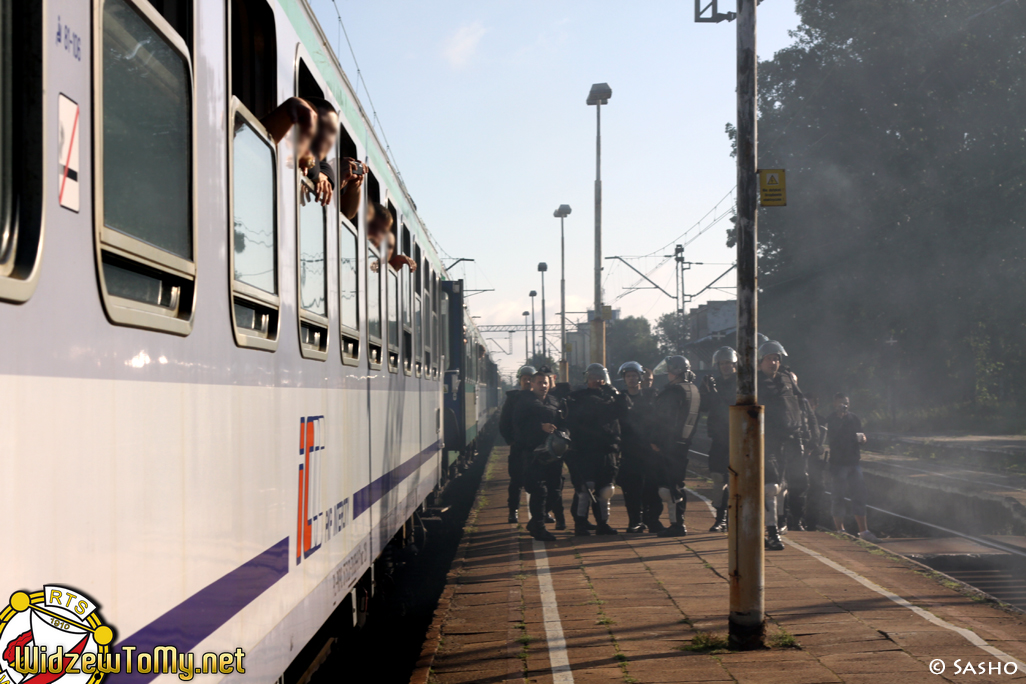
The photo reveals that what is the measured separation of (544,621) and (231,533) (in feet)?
13.3

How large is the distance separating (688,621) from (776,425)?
3423 millimetres

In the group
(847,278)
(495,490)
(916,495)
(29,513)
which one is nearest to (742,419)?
(29,513)

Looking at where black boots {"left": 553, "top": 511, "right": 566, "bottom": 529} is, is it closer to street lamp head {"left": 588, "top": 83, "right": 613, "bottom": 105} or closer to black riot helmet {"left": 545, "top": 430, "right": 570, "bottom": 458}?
black riot helmet {"left": 545, "top": 430, "right": 570, "bottom": 458}

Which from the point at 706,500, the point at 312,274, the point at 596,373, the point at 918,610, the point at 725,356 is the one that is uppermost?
the point at 312,274

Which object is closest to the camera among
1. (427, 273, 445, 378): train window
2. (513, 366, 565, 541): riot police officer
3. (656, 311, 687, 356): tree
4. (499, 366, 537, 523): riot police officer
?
(513, 366, 565, 541): riot police officer

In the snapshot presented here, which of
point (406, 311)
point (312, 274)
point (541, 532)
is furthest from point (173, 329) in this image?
point (541, 532)

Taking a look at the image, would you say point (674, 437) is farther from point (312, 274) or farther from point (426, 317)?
point (312, 274)

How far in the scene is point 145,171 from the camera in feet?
8.06

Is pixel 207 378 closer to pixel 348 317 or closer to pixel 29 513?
pixel 29 513

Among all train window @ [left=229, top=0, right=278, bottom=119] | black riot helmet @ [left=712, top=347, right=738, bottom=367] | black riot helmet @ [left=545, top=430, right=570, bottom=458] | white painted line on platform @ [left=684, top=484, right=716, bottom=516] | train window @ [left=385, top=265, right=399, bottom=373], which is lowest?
white painted line on platform @ [left=684, top=484, right=716, bottom=516]

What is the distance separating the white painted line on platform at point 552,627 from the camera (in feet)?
17.9

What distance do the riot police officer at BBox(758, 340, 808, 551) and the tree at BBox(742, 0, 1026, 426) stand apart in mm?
22434

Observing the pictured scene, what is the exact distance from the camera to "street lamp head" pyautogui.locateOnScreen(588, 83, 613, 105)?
23.0 meters

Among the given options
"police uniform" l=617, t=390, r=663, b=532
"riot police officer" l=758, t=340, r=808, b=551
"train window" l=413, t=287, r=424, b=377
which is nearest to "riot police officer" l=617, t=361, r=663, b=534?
"police uniform" l=617, t=390, r=663, b=532
